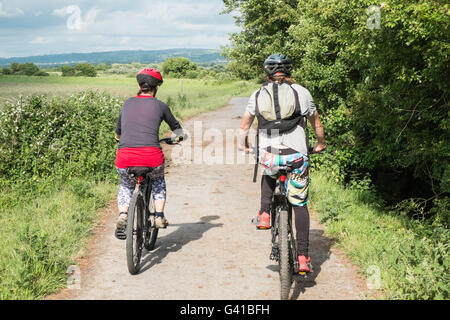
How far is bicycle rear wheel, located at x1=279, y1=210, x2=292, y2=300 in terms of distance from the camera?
11.8 ft

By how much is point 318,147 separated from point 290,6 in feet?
52.1

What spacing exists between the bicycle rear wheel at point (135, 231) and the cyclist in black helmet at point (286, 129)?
52.4 inches

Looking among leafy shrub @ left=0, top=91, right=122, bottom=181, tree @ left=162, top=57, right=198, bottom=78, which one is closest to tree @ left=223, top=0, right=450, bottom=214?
leafy shrub @ left=0, top=91, right=122, bottom=181

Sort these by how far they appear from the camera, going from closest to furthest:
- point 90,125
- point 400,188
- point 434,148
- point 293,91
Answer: point 293,91
point 434,148
point 90,125
point 400,188

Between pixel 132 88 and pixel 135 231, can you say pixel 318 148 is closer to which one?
pixel 135 231

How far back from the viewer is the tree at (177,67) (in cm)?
10325

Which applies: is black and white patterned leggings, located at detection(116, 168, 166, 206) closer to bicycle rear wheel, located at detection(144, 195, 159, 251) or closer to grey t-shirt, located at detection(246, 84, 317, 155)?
bicycle rear wheel, located at detection(144, 195, 159, 251)

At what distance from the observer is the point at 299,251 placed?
3873mm

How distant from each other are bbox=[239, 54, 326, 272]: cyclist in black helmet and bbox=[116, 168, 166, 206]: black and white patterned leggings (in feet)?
4.51

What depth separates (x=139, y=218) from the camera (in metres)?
4.48

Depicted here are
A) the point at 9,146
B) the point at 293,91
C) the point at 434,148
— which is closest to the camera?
the point at 293,91

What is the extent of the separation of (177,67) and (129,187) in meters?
106
